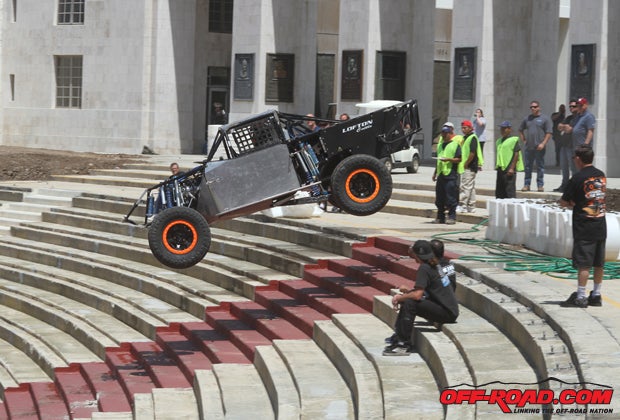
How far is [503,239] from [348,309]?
3.39 meters

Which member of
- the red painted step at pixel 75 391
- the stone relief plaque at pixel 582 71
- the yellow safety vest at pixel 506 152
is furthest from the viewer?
the stone relief plaque at pixel 582 71

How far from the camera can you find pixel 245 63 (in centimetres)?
3650

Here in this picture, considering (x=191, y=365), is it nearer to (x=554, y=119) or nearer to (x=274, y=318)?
(x=274, y=318)

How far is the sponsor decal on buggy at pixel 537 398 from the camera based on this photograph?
8.88 m

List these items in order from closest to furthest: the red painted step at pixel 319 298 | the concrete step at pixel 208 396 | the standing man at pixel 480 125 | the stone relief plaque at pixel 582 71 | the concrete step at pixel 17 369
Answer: the concrete step at pixel 208 396
the red painted step at pixel 319 298
the concrete step at pixel 17 369
the stone relief plaque at pixel 582 71
the standing man at pixel 480 125

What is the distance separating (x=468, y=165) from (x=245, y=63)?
55.2ft

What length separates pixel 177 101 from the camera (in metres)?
39.9

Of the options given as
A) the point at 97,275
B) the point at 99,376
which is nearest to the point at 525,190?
the point at 97,275

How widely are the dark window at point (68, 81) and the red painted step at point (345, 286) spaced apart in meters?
25.2

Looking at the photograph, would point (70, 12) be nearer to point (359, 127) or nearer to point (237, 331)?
point (359, 127)

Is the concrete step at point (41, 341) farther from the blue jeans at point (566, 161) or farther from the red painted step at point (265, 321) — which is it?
the blue jeans at point (566, 161)

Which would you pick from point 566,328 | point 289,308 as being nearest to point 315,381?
point 566,328

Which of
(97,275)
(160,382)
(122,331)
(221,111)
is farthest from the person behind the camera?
(221,111)

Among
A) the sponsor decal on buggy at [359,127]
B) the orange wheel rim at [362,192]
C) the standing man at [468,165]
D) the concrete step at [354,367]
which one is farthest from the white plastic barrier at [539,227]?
the concrete step at [354,367]
